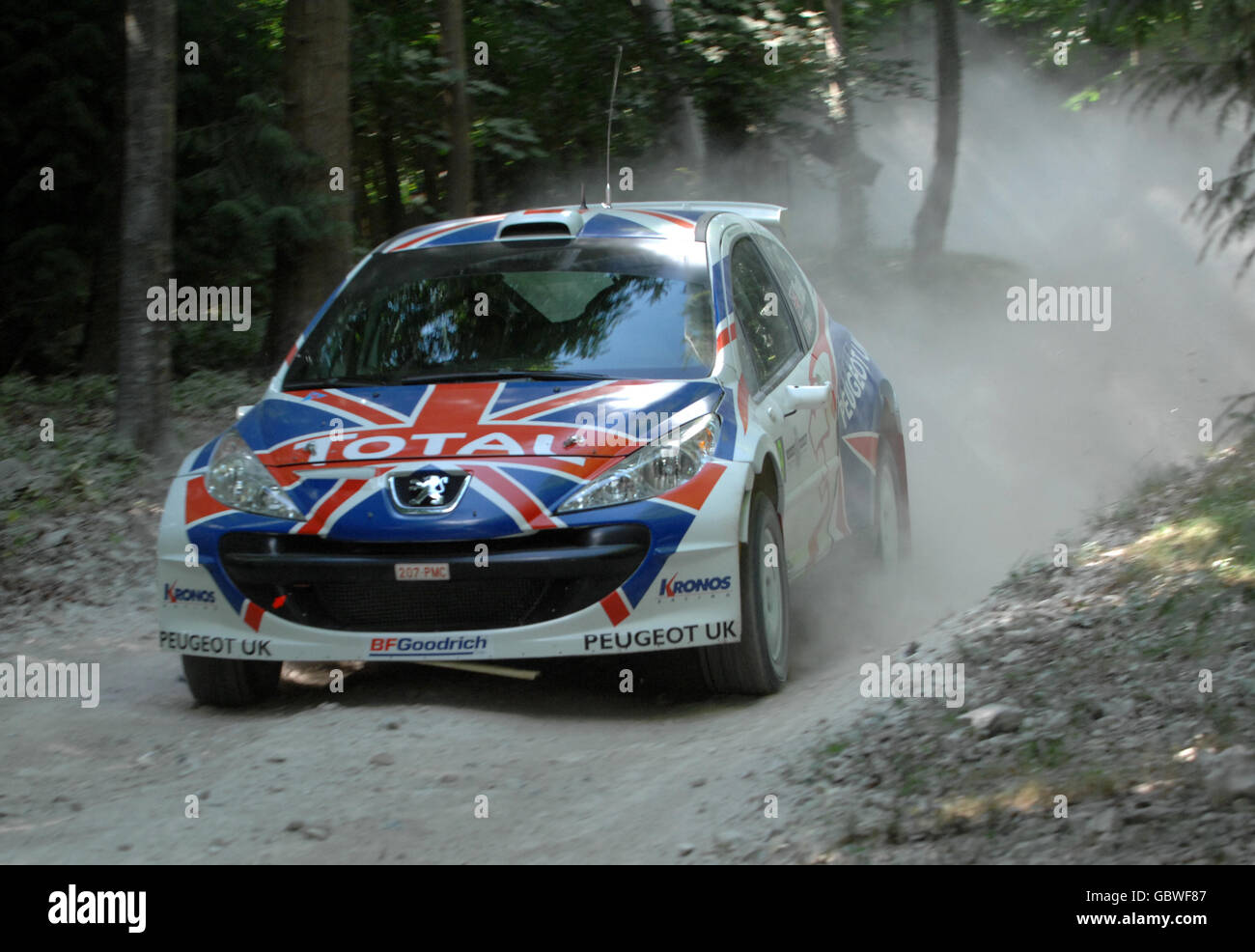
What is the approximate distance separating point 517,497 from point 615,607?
0.53 m

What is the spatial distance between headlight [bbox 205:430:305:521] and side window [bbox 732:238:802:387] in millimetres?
2030

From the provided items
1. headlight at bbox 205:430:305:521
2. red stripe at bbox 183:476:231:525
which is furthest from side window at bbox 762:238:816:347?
red stripe at bbox 183:476:231:525

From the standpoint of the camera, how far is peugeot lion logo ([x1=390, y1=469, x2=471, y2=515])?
219 inches

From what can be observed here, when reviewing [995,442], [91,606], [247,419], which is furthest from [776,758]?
[995,442]

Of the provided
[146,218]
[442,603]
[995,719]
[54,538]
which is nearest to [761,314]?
[442,603]

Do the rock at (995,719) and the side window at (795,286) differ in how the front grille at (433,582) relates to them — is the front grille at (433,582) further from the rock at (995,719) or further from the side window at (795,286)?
the side window at (795,286)

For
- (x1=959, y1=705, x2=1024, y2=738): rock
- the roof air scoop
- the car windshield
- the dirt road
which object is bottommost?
the dirt road

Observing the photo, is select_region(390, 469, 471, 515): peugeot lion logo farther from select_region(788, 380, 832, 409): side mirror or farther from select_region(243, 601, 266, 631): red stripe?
select_region(788, 380, 832, 409): side mirror

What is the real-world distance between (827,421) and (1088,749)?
3.12 metres

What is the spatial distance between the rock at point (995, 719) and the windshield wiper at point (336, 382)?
9.14 feet

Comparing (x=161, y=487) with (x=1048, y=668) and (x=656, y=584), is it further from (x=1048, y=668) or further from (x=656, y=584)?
(x=1048, y=668)

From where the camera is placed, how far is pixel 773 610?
6.10m

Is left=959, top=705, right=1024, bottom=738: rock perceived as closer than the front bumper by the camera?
Yes

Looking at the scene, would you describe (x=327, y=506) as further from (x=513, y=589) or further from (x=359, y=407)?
(x=513, y=589)
